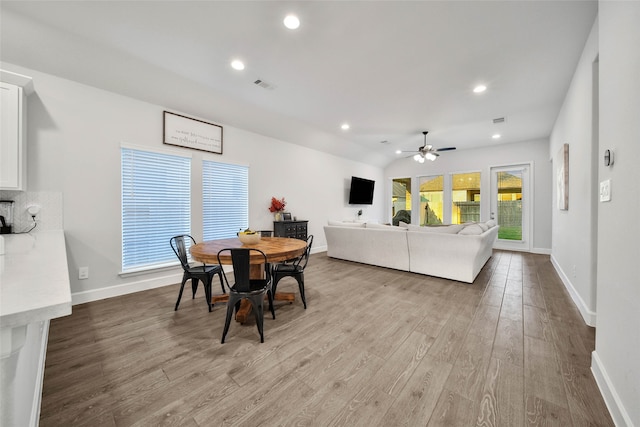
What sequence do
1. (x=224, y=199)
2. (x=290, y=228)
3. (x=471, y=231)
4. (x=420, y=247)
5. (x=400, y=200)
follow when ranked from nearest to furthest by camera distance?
1. (x=471, y=231)
2. (x=420, y=247)
3. (x=224, y=199)
4. (x=290, y=228)
5. (x=400, y=200)

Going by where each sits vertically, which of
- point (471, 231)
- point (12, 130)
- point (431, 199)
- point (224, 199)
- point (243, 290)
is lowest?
point (243, 290)

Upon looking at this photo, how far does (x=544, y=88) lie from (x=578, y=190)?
172 cm

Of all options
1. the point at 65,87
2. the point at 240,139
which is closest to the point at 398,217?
the point at 240,139

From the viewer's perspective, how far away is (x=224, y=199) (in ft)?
14.1

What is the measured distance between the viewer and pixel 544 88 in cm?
342

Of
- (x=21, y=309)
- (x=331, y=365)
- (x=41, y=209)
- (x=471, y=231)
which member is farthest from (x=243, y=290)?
(x=471, y=231)

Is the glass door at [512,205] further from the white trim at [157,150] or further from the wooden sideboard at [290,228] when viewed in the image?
the white trim at [157,150]

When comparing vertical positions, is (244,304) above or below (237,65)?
below

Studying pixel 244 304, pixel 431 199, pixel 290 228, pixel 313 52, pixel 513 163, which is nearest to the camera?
pixel 244 304

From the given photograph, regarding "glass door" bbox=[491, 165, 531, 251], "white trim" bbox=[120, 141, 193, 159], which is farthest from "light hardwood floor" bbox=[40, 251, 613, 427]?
"glass door" bbox=[491, 165, 531, 251]

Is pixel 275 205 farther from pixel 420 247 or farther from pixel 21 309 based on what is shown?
pixel 21 309

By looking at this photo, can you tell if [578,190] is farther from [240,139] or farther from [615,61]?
[240,139]

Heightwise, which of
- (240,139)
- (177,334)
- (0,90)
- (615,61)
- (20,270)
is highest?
(240,139)

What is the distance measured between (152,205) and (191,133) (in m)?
1.26
